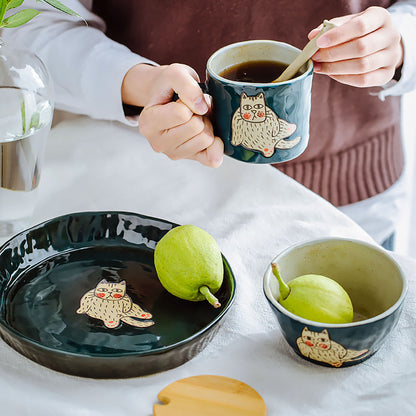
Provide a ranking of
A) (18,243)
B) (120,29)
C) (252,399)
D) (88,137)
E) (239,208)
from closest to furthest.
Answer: (252,399) → (18,243) → (239,208) → (88,137) → (120,29)

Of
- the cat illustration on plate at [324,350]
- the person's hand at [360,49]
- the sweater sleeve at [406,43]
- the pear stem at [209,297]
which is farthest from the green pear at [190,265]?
the sweater sleeve at [406,43]

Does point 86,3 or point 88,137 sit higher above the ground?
point 86,3

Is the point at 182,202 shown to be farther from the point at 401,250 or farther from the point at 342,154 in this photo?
the point at 401,250

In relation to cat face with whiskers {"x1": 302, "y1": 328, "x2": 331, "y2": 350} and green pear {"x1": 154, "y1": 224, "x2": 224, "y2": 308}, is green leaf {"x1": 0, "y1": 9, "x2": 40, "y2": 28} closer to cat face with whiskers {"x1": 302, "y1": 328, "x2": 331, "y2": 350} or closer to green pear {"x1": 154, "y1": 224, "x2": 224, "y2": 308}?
green pear {"x1": 154, "y1": 224, "x2": 224, "y2": 308}

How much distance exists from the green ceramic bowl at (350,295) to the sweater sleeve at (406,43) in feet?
1.28

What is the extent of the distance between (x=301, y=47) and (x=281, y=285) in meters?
0.54

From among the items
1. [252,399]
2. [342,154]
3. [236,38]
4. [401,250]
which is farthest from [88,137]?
[401,250]

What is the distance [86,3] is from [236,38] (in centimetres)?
26

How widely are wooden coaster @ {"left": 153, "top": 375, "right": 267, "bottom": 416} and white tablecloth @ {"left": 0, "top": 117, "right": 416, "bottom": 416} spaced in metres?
0.02

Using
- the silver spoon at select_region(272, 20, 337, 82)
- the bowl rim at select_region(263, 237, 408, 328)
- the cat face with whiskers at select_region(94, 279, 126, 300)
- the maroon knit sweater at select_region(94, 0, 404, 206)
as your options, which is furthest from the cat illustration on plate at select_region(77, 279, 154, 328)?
the maroon knit sweater at select_region(94, 0, 404, 206)

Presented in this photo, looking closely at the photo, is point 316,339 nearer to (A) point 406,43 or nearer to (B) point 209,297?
(B) point 209,297

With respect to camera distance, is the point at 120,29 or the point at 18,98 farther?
the point at 120,29

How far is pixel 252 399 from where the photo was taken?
54 centimetres

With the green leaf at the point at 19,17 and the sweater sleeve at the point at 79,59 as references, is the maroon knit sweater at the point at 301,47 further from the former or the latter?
the green leaf at the point at 19,17
